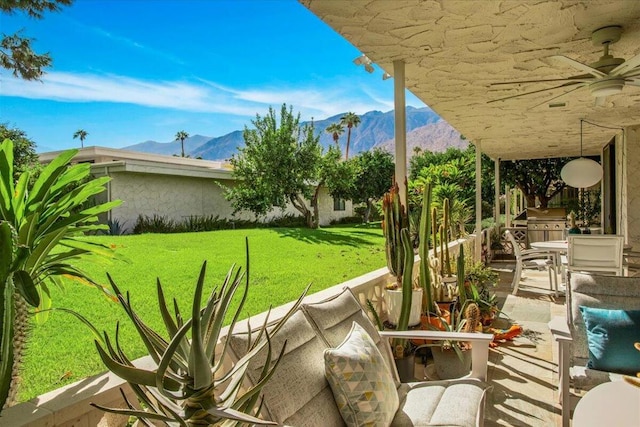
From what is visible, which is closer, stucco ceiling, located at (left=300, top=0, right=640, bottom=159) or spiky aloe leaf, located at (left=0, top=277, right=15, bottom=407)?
spiky aloe leaf, located at (left=0, top=277, right=15, bottom=407)

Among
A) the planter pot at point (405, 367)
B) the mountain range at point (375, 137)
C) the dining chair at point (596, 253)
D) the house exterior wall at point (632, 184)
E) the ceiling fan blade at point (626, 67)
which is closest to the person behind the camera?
the ceiling fan blade at point (626, 67)

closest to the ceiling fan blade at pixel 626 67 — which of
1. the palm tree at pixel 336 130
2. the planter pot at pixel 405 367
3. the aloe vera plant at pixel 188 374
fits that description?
the planter pot at pixel 405 367

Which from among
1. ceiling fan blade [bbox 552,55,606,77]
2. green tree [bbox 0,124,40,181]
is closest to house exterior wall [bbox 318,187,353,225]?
green tree [bbox 0,124,40,181]

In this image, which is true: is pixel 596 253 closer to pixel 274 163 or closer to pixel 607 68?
pixel 607 68

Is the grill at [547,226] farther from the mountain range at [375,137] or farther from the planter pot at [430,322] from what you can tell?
the mountain range at [375,137]

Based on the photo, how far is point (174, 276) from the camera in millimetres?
6199

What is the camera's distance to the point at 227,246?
915 cm

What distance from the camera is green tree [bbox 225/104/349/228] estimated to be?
13.1m

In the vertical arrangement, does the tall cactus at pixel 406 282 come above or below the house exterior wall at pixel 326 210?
below

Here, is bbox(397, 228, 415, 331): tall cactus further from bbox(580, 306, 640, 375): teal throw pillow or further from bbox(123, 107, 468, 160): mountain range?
bbox(123, 107, 468, 160): mountain range

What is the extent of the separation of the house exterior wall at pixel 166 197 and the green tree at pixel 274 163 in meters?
0.58

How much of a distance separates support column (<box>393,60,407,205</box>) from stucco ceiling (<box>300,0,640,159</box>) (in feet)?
0.47

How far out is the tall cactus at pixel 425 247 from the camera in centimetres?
366

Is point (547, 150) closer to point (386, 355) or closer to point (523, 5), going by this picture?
point (523, 5)
